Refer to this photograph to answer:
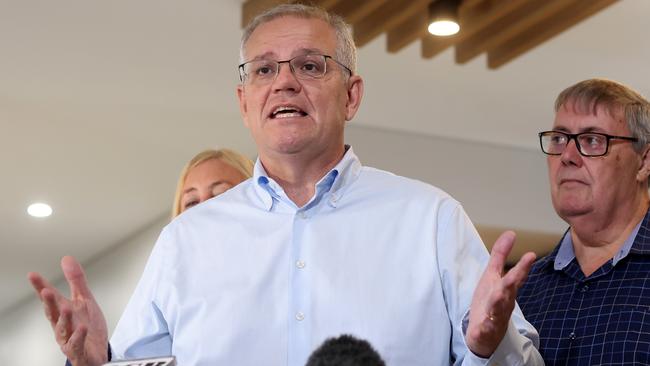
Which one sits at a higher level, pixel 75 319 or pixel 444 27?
pixel 444 27

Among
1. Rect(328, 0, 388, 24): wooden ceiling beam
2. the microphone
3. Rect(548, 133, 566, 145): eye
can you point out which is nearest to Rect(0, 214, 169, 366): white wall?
Rect(328, 0, 388, 24): wooden ceiling beam

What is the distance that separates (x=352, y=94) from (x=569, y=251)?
681 mm

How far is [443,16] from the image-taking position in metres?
5.01

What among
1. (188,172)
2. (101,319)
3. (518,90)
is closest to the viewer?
(101,319)

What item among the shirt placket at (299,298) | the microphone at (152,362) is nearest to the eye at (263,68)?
the shirt placket at (299,298)

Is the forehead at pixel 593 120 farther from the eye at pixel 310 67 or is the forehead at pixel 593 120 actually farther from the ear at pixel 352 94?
the eye at pixel 310 67

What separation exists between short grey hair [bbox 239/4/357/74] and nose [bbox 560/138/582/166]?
2.11ft

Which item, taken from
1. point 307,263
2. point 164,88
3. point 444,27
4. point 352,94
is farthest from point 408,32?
point 307,263

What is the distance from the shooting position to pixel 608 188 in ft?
7.72

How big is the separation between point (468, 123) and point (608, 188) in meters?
4.82

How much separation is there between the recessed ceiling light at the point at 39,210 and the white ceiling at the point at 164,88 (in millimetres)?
93

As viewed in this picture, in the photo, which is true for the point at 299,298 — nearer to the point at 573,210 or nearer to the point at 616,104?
the point at 573,210

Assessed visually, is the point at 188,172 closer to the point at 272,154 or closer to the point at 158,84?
the point at 272,154

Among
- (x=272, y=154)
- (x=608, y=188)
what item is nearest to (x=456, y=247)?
(x=272, y=154)
